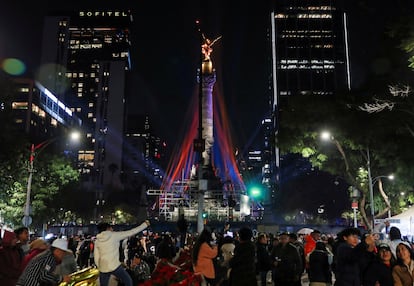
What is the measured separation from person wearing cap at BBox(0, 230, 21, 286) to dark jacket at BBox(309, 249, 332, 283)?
17.8 feet

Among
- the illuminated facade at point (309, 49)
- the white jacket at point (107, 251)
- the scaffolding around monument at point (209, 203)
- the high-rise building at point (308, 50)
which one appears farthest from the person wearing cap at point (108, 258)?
the illuminated facade at point (309, 49)

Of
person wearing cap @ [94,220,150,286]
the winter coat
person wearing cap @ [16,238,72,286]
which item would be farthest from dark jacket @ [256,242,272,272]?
person wearing cap @ [16,238,72,286]

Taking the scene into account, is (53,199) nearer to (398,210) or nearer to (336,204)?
(398,210)

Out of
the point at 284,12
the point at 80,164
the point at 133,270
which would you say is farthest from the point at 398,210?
the point at 284,12

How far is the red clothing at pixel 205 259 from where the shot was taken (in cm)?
844

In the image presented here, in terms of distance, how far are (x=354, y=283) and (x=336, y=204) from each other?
58.1 m

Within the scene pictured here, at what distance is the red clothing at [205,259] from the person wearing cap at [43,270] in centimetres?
287

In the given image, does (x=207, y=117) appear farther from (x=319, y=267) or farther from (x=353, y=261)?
(x=353, y=261)

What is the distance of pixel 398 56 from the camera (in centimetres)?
1966

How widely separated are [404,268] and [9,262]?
629cm

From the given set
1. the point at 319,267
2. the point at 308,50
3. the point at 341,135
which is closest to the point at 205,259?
the point at 319,267

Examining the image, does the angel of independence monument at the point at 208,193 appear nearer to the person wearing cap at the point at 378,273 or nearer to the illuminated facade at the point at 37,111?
the illuminated facade at the point at 37,111

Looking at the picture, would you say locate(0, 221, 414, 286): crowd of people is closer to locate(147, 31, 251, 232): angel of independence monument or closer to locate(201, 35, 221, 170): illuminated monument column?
locate(147, 31, 251, 232): angel of independence monument

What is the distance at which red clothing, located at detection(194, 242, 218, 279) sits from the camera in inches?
332
